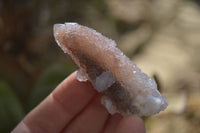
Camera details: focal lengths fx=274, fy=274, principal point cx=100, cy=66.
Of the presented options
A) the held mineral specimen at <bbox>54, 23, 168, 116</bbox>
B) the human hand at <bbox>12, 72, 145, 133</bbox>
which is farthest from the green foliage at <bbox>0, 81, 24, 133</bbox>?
the held mineral specimen at <bbox>54, 23, 168, 116</bbox>

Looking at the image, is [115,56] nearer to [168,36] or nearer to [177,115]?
[177,115]

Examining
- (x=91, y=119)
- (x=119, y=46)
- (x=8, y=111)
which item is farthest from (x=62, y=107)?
(x=119, y=46)

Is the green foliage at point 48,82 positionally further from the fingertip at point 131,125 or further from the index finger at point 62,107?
the fingertip at point 131,125

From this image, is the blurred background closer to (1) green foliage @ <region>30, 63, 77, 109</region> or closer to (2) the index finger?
(1) green foliage @ <region>30, 63, 77, 109</region>

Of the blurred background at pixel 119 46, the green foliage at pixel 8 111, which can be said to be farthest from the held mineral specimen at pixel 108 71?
the green foliage at pixel 8 111

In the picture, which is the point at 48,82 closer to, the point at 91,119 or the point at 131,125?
the point at 91,119

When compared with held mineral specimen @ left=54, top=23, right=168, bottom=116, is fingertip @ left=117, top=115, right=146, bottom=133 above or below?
below
